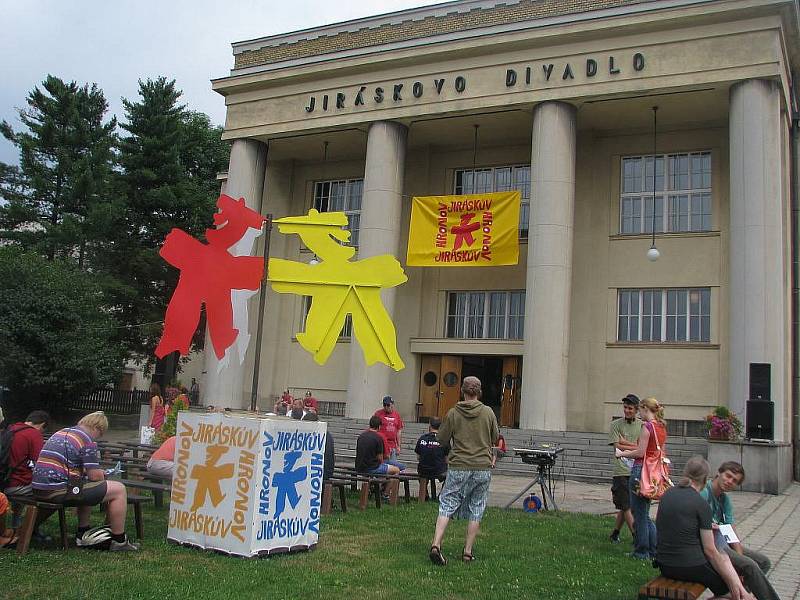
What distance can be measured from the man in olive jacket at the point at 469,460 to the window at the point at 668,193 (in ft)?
60.7

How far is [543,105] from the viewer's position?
933 inches

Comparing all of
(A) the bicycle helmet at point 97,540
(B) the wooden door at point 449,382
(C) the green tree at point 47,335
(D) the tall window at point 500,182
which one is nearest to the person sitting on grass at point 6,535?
(A) the bicycle helmet at point 97,540

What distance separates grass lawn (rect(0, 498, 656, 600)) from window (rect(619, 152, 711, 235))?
17.2m

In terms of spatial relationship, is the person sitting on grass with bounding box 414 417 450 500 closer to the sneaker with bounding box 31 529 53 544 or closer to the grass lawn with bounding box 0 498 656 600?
the grass lawn with bounding box 0 498 656 600

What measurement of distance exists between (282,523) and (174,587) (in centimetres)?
165

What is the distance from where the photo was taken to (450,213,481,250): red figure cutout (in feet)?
81.3

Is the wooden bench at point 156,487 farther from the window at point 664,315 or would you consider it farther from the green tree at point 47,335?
the green tree at point 47,335

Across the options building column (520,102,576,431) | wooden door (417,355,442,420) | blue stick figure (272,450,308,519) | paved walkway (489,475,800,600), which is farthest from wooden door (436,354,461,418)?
blue stick figure (272,450,308,519)

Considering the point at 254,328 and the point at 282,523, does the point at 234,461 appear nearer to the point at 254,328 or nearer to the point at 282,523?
the point at 282,523

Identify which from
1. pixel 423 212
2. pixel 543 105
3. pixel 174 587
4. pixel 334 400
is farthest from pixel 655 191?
pixel 174 587

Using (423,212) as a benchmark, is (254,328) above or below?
below

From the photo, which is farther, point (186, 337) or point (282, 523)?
point (186, 337)

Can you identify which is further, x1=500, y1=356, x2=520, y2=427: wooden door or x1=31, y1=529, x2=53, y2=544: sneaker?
x1=500, y1=356, x2=520, y2=427: wooden door

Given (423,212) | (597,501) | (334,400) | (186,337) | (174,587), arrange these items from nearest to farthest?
(174,587) → (186,337) → (597,501) → (423,212) → (334,400)
